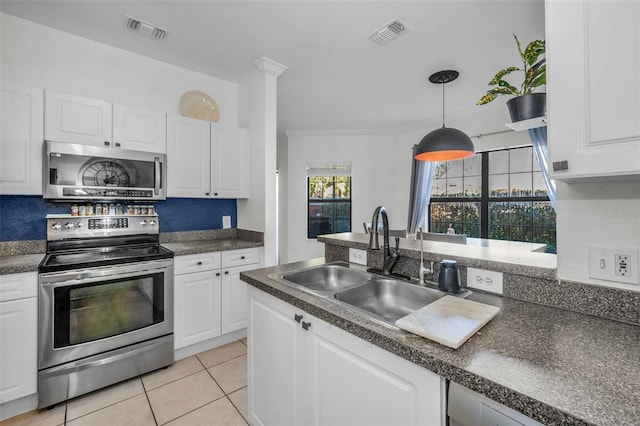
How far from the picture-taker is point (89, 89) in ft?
8.01

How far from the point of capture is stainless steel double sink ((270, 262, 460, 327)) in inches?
51.6

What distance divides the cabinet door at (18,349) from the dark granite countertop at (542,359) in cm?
191

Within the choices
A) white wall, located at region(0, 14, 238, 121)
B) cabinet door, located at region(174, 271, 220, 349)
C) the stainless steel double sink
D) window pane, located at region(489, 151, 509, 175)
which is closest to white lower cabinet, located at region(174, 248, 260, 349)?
cabinet door, located at region(174, 271, 220, 349)

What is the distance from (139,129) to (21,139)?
28.8 inches

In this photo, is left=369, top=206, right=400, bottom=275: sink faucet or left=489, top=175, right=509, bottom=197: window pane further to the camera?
left=489, top=175, right=509, bottom=197: window pane

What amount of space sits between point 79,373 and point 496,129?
4.97m

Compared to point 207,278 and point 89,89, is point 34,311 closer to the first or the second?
point 207,278

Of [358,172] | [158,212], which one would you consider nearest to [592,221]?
[158,212]

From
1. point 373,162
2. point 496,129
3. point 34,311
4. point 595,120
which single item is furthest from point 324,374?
point 373,162

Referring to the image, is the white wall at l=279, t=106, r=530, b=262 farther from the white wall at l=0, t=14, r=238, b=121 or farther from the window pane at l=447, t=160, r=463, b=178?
the white wall at l=0, t=14, r=238, b=121

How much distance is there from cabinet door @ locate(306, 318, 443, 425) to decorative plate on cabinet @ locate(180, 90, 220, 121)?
2595mm

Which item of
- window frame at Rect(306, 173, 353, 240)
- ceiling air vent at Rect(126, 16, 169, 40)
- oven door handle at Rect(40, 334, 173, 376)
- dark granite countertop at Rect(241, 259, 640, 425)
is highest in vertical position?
ceiling air vent at Rect(126, 16, 169, 40)

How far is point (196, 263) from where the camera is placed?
96.3 inches

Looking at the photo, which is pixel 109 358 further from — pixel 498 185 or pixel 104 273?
pixel 498 185
